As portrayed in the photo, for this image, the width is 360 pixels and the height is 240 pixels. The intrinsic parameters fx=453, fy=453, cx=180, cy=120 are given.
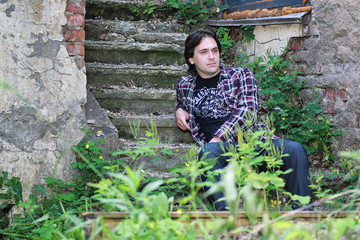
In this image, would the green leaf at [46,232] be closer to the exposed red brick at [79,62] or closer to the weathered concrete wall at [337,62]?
the exposed red brick at [79,62]

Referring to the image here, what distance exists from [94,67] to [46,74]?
94 centimetres

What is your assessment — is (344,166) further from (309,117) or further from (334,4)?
(334,4)

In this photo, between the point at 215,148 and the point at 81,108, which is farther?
the point at 81,108

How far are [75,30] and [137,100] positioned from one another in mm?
964

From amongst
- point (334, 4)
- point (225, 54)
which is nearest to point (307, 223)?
point (334, 4)

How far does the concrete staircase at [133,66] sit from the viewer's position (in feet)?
12.6

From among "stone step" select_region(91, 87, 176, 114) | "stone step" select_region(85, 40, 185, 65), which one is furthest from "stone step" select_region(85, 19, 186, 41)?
"stone step" select_region(91, 87, 176, 114)

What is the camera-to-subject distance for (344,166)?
3.43 meters

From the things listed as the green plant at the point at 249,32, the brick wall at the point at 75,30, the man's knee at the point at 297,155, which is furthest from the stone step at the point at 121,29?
the man's knee at the point at 297,155

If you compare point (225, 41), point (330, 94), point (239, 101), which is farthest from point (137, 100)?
point (330, 94)

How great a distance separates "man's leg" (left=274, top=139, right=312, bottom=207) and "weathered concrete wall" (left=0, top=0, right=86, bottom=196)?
1.45m

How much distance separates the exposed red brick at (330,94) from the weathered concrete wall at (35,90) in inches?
80.3

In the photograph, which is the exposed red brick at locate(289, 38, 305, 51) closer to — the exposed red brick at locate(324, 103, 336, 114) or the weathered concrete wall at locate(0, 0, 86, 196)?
the exposed red brick at locate(324, 103, 336, 114)

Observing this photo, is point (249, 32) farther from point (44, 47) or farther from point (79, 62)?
point (44, 47)
